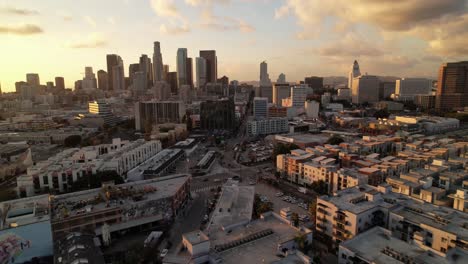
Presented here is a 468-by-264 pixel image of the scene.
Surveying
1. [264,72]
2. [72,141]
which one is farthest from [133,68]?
[72,141]

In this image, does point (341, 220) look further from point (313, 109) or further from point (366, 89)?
point (366, 89)

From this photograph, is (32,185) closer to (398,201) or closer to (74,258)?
(74,258)

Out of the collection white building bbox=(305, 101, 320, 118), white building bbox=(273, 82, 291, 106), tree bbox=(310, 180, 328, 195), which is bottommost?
tree bbox=(310, 180, 328, 195)

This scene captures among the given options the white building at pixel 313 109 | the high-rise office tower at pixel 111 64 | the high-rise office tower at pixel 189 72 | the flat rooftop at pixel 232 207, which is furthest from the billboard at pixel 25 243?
the high-rise office tower at pixel 111 64

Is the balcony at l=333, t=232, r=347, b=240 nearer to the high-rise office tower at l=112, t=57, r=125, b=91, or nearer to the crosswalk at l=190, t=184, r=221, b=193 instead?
the crosswalk at l=190, t=184, r=221, b=193

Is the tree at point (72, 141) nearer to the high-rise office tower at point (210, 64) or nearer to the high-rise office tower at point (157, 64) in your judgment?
the high-rise office tower at point (157, 64)

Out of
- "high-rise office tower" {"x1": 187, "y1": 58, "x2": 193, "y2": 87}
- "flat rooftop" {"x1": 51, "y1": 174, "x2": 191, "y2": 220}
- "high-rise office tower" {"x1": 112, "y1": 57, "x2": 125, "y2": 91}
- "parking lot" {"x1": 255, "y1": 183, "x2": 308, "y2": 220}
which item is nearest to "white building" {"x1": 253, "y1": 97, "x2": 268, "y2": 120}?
"parking lot" {"x1": 255, "y1": 183, "x2": 308, "y2": 220}
